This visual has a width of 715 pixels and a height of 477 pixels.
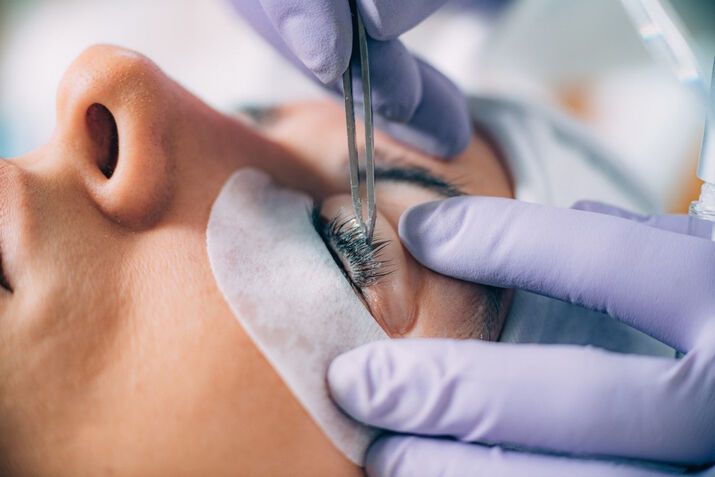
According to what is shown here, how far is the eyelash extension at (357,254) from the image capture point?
0.74 meters

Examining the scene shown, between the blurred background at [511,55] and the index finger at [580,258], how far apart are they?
3.01 feet

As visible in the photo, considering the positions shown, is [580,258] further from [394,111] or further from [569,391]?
[394,111]

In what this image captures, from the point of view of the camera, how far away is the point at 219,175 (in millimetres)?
772

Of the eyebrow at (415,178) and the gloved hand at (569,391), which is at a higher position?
the eyebrow at (415,178)

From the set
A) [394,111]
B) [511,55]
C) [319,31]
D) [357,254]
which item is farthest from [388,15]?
[511,55]

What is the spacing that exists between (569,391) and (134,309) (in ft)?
1.64

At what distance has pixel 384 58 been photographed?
88cm

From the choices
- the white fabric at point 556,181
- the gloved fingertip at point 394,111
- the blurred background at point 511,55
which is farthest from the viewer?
the blurred background at point 511,55

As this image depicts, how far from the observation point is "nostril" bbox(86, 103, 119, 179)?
715mm

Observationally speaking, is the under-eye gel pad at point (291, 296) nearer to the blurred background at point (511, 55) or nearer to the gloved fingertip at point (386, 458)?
the gloved fingertip at point (386, 458)

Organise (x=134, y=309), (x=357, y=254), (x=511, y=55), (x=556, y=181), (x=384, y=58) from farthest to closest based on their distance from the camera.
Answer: (x=511, y=55)
(x=556, y=181)
(x=384, y=58)
(x=357, y=254)
(x=134, y=309)

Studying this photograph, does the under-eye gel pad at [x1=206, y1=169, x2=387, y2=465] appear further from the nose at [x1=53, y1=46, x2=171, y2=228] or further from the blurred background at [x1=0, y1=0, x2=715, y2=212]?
the blurred background at [x1=0, y1=0, x2=715, y2=212]

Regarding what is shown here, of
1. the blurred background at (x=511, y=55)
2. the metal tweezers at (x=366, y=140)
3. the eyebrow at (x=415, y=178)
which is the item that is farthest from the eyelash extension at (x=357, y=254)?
the blurred background at (x=511, y=55)

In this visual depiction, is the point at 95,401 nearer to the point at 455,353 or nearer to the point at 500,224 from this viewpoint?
the point at 455,353
